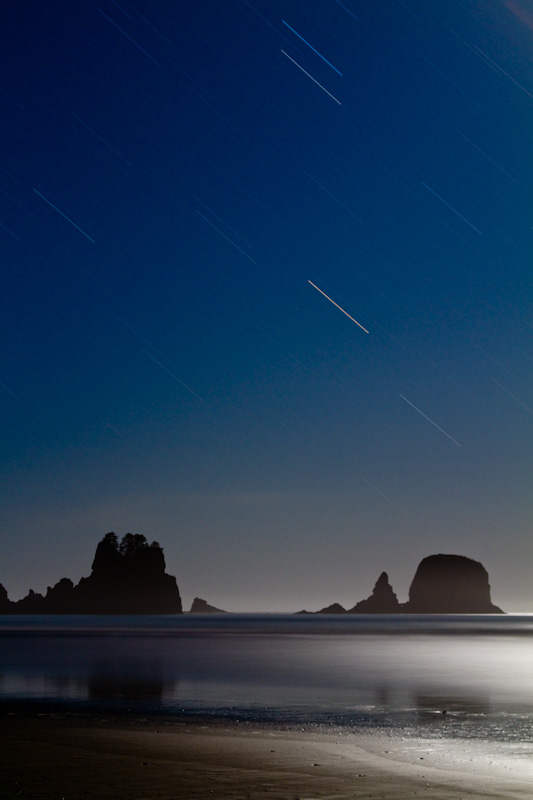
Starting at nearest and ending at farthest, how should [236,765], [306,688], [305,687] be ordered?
1. [236,765]
2. [306,688]
3. [305,687]

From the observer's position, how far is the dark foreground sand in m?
16.0

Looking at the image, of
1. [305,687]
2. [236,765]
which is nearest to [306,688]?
[305,687]

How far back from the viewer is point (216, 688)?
4459 cm

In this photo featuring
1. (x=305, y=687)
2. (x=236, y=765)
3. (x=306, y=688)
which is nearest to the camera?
(x=236, y=765)

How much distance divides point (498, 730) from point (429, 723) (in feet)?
9.82

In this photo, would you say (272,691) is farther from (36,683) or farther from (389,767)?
(389,767)

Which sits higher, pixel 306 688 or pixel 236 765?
pixel 306 688

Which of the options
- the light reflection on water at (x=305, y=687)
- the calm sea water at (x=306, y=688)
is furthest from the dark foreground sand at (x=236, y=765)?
the light reflection on water at (x=305, y=687)

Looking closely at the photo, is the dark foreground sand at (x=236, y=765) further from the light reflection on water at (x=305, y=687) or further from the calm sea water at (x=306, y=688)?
the light reflection on water at (x=305, y=687)

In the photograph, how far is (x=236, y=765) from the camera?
19.1m

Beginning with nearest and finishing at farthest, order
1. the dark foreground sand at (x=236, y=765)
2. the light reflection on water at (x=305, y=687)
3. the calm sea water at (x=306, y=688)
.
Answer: the dark foreground sand at (x=236, y=765) < the calm sea water at (x=306, y=688) < the light reflection on water at (x=305, y=687)

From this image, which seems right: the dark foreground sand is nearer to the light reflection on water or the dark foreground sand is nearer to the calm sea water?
the calm sea water

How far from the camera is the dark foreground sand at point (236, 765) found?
16031 mm

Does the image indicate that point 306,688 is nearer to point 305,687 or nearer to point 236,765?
point 305,687
